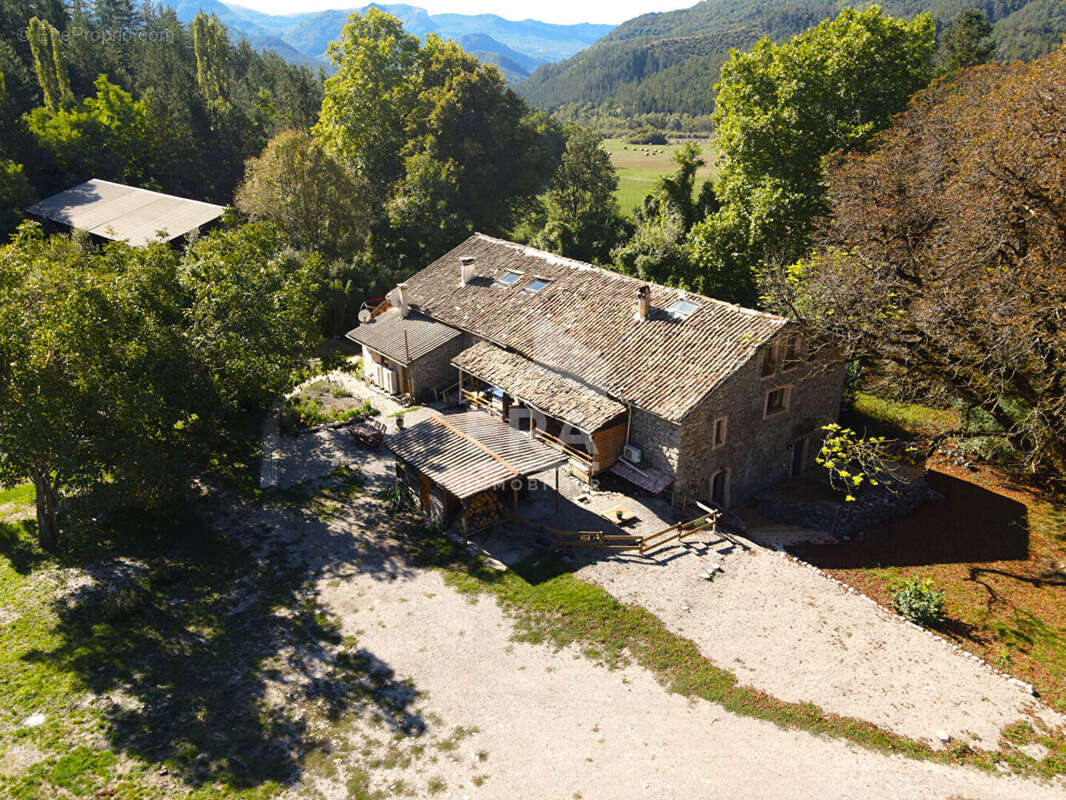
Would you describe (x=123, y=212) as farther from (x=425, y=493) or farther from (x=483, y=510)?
(x=483, y=510)

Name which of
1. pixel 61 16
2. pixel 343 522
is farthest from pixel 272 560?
pixel 61 16

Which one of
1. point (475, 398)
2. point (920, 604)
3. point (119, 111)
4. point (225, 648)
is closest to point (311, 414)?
point (475, 398)

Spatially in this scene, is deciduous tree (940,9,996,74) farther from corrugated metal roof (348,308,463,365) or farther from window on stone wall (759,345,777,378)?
corrugated metal roof (348,308,463,365)

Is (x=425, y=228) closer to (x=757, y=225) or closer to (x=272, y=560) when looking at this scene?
(x=757, y=225)

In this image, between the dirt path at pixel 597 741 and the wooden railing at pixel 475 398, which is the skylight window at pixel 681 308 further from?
the dirt path at pixel 597 741

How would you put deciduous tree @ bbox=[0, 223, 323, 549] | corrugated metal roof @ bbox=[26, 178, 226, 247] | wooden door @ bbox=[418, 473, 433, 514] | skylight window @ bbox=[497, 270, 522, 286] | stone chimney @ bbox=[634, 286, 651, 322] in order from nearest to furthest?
1. deciduous tree @ bbox=[0, 223, 323, 549]
2. wooden door @ bbox=[418, 473, 433, 514]
3. stone chimney @ bbox=[634, 286, 651, 322]
4. skylight window @ bbox=[497, 270, 522, 286]
5. corrugated metal roof @ bbox=[26, 178, 226, 247]

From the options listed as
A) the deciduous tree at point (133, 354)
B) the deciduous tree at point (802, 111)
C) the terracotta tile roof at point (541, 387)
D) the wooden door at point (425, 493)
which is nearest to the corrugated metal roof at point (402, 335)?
the terracotta tile roof at point (541, 387)

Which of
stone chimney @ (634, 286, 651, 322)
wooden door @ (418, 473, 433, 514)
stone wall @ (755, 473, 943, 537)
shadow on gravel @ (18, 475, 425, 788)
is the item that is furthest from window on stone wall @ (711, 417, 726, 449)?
shadow on gravel @ (18, 475, 425, 788)
